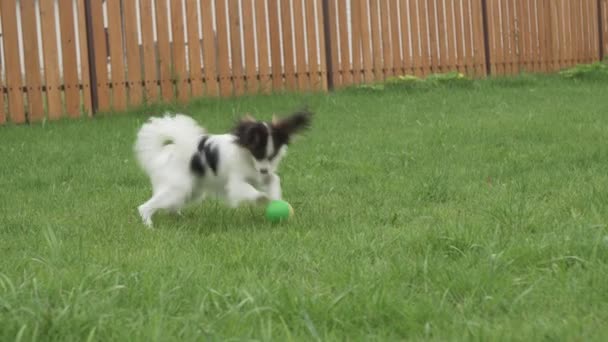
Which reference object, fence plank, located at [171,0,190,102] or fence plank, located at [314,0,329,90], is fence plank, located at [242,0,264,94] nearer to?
fence plank, located at [171,0,190,102]

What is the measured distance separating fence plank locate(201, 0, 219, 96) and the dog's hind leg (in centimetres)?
561

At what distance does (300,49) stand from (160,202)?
673 cm

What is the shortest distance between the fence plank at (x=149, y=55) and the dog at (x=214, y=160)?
4930 mm

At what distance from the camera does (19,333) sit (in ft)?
7.77

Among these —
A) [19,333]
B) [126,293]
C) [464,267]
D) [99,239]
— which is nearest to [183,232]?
[99,239]

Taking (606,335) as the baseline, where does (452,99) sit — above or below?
above

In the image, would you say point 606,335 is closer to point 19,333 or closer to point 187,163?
point 19,333

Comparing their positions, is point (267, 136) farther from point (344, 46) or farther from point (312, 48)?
point (344, 46)

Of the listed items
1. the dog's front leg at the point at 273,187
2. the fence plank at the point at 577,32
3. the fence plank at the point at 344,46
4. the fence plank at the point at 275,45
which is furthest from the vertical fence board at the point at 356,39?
the dog's front leg at the point at 273,187

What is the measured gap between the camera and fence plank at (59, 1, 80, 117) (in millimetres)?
9977

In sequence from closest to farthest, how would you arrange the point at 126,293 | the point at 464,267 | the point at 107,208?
1. the point at 126,293
2. the point at 464,267
3. the point at 107,208

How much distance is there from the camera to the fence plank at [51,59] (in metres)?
9.83

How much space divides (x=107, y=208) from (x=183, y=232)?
1.07 meters

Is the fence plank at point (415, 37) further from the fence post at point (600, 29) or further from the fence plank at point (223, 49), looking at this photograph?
the fence post at point (600, 29)
